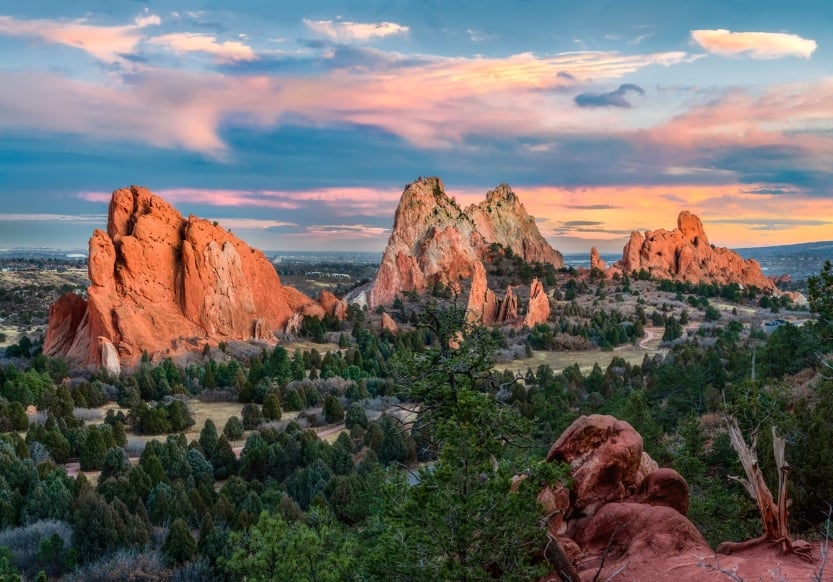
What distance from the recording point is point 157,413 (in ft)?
152

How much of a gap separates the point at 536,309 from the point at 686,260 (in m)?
64.4

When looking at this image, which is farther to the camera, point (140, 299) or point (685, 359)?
point (140, 299)

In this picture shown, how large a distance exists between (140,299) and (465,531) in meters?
66.6

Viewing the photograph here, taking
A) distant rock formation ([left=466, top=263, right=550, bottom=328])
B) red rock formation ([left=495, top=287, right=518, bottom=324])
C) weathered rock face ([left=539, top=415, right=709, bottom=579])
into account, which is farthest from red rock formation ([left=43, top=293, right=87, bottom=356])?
weathered rock face ([left=539, top=415, right=709, bottom=579])

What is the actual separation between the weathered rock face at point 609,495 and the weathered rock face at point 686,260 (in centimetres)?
12883

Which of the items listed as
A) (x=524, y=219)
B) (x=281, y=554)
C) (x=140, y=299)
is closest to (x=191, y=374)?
(x=140, y=299)

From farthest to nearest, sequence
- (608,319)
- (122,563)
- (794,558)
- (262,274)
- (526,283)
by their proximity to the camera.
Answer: (526,283)
(608,319)
(262,274)
(122,563)
(794,558)

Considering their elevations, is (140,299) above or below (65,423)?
above

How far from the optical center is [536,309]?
315 feet

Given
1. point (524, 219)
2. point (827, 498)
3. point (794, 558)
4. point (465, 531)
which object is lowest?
point (827, 498)

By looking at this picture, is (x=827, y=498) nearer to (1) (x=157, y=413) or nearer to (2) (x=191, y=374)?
(1) (x=157, y=413)

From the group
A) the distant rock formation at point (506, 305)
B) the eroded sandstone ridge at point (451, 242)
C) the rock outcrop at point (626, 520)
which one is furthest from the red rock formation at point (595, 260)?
the rock outcrop at point (626, 520)

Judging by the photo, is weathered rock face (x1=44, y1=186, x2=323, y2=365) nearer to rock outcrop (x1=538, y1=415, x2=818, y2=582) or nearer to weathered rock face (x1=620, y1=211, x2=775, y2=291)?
rock outcrop (x1=538, y1=415, x2=818, y2=582)

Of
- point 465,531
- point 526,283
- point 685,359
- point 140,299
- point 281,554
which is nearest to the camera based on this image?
point 465,531
